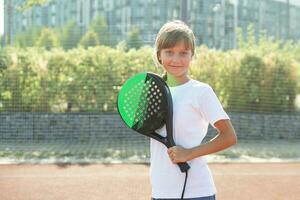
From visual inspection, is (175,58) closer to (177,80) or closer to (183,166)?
(177,80)

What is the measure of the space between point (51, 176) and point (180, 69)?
4.50m

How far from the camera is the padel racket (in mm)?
1835

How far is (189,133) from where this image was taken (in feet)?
6.09

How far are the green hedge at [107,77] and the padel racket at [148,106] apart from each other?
23.7ft

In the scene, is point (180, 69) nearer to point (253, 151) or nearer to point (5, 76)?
point (253, 151)

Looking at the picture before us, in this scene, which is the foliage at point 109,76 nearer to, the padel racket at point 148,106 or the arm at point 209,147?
the padel racket at point 148,106

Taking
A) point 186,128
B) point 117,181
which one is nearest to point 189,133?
point 186,128

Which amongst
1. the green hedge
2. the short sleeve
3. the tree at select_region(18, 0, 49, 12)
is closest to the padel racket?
the short sleeve

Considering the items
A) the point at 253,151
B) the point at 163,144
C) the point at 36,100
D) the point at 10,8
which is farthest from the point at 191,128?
the point at 10,8

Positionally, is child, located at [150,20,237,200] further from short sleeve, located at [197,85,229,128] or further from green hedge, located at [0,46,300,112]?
green hedge, located at [0,46,300,112]

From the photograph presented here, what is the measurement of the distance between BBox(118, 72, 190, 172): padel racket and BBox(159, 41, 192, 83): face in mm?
61

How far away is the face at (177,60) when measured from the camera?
1877 mm

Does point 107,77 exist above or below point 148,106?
below

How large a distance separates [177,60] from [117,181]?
4145 millimetres
